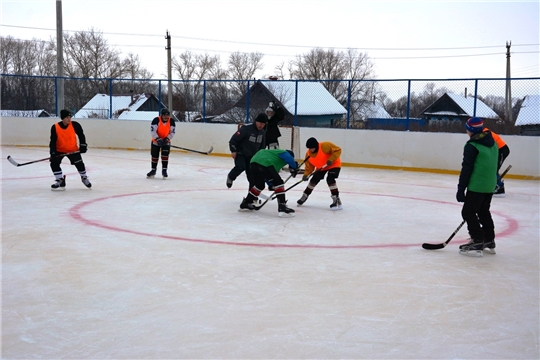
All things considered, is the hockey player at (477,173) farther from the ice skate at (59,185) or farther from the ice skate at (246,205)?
the ice skate at (59,185)

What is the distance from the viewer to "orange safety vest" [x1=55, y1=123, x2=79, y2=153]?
867 cm

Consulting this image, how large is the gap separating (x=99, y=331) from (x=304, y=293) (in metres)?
1.43

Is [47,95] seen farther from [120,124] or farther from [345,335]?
[345,335]

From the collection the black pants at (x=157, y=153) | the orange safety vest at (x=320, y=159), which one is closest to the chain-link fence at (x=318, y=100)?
the black pants at (x=157, y=153)

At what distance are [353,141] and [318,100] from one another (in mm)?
1839

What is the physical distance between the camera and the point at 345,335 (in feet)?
10.9

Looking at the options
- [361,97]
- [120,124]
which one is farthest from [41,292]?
[120,124]

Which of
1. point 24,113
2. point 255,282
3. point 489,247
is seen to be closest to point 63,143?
point 255,282

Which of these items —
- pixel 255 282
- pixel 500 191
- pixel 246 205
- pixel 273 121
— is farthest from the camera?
pixel 273 121

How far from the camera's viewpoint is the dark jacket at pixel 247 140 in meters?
7.78

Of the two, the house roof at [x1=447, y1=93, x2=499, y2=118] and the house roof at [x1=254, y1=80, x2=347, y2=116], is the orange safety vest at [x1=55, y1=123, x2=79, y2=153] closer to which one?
the house roof at [x1=254, y1=80, x2=347, y2=116]

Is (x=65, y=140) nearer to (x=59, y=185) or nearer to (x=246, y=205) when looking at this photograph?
(x=59, y=185)

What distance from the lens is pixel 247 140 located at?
783cm

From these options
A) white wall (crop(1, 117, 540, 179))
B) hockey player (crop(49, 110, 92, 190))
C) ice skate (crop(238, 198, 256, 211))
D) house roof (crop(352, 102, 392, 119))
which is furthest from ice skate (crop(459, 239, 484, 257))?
house roof (crop(352, 102, 392, 119))
